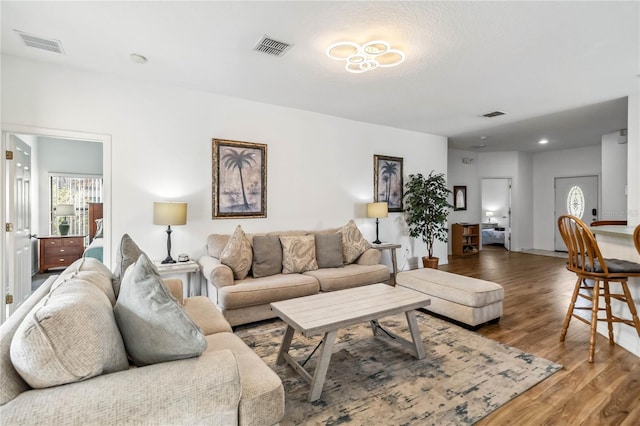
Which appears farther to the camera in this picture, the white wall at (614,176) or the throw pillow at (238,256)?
the white wall at (614,176)

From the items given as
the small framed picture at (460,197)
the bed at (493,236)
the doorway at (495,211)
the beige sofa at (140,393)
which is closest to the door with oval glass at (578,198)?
the doorway at (495,211)

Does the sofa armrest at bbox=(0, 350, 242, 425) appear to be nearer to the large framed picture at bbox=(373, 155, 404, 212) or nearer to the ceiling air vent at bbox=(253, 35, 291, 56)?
the ceiling air vent at bbox=(253, 35, 291, 56)

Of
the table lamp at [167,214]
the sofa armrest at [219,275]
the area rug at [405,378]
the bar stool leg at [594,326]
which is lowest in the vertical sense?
the area rug at [405,378]

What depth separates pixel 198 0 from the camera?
2.08 metres

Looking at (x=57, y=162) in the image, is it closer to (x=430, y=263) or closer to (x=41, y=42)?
(x=41, y=42)

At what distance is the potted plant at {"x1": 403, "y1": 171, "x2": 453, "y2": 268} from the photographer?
5.46 meters

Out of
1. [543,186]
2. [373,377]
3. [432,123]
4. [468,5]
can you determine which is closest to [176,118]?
[468,5]

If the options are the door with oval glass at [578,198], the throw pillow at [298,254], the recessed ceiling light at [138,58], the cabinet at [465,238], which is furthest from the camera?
the cabinet at [465,238]

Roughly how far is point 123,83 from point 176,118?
1.98 ft

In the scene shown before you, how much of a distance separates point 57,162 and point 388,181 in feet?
20.3

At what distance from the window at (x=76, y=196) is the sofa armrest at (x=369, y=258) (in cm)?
568

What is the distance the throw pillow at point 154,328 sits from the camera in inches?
49.9

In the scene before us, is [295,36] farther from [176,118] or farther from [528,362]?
[528,362]

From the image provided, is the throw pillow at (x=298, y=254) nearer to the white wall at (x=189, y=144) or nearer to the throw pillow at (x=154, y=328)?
the white wall at (x=189, y=144)
